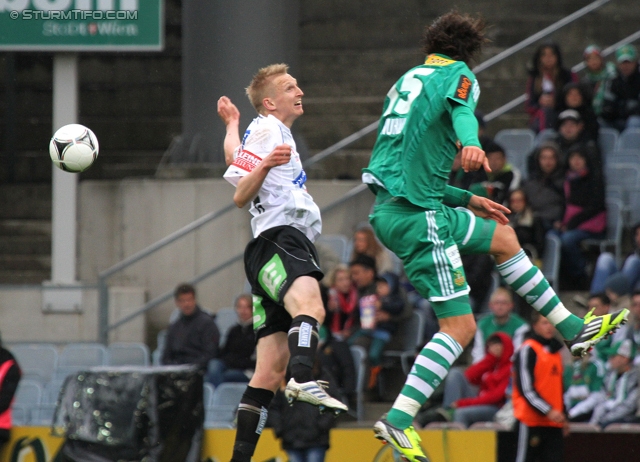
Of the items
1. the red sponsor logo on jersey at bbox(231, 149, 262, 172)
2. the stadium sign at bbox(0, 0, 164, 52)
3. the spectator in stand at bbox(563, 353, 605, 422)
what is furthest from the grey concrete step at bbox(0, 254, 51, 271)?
the red sponsor logo on jersey at bbox(231, 149, 262, 172)

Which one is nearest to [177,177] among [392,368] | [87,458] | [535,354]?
[392,368]

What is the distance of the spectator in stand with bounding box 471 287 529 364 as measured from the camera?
10164 mm

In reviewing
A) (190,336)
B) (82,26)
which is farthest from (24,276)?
(190,336)

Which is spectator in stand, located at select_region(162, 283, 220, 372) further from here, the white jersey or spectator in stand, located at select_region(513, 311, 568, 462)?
the white jersey

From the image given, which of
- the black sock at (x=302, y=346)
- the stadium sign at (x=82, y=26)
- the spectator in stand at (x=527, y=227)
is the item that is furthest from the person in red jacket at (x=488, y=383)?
the stadium sign at (x=82, y=26)

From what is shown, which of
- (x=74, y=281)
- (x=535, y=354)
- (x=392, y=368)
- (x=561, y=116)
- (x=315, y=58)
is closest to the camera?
(x=535, y=354)

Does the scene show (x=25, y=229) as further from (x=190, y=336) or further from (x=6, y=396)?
(x=6, y=396)

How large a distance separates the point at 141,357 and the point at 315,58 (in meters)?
5.89

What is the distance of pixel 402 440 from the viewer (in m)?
5.90

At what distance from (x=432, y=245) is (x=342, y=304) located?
4792mm

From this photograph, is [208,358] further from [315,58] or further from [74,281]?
[315,58]

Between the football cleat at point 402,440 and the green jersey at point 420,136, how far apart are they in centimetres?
113

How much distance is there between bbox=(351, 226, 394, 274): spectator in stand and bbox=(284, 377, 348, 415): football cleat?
5.27m

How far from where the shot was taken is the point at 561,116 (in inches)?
456
